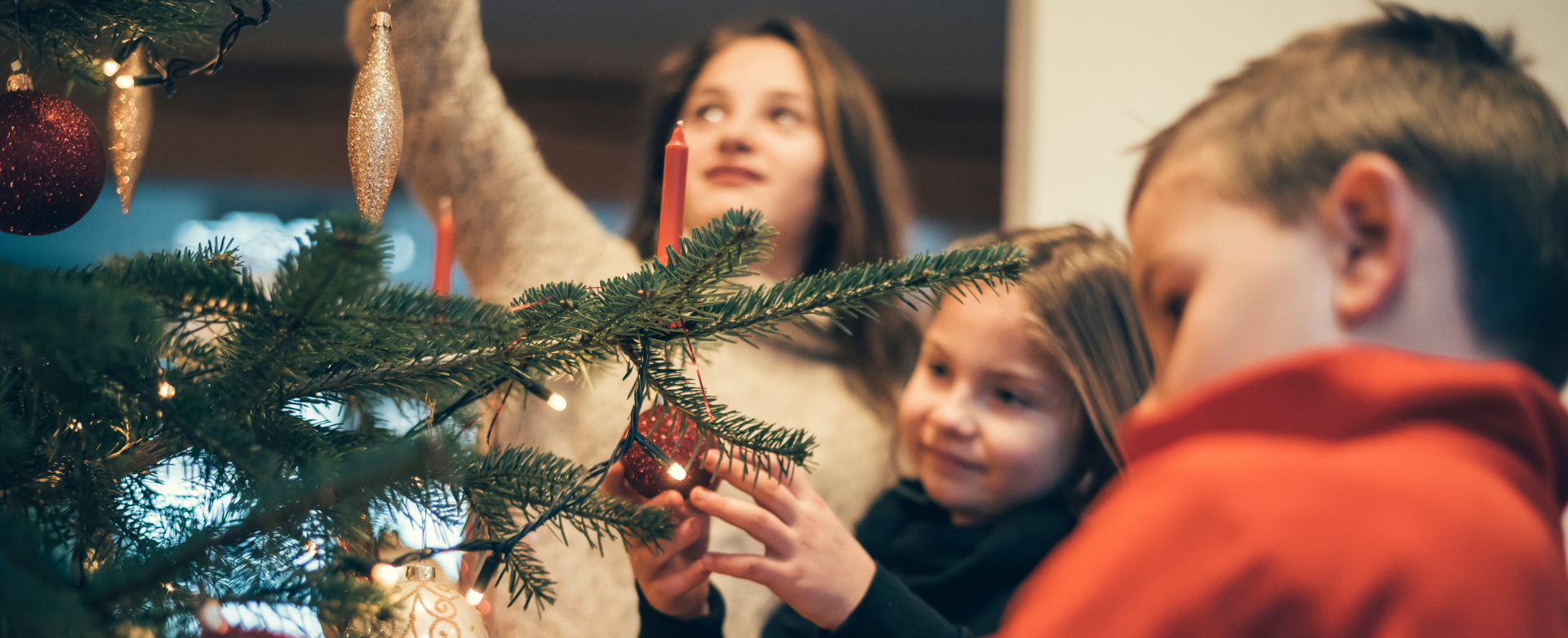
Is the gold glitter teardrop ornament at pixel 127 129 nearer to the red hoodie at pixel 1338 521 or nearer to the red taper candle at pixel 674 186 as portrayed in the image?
the red taper candle at pixel 674 186

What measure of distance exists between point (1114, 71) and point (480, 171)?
0.90m

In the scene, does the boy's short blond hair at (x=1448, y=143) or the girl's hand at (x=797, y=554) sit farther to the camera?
the girl's hand at (x=797, y=554)

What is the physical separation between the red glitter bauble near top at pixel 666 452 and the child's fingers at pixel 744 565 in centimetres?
6

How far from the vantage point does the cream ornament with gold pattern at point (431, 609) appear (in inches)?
20.2

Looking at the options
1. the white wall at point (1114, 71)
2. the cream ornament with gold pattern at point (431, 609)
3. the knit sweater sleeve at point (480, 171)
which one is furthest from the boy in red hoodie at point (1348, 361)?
the white wall at point (1114, 71)

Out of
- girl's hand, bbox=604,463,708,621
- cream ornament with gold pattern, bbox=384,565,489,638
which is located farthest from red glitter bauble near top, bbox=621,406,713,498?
cream ornament with gold pattern, bbox=384,565,489,638

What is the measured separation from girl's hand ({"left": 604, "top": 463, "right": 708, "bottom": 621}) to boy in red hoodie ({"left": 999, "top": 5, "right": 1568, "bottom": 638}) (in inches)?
9.3

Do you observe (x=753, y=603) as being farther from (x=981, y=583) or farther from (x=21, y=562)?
(x=21, y=562)

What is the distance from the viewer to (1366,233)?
14.5 inches

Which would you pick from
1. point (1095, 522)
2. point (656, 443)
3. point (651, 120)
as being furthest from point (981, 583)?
point (651, 120)

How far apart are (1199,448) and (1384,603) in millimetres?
65

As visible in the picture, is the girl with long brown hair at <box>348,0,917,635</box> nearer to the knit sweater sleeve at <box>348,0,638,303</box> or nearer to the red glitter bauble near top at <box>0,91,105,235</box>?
the knit sweater sleeve at <box>348,0,638,303</box>

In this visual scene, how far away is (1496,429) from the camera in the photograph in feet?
1.08

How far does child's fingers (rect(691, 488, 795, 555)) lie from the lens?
0.53 meters
